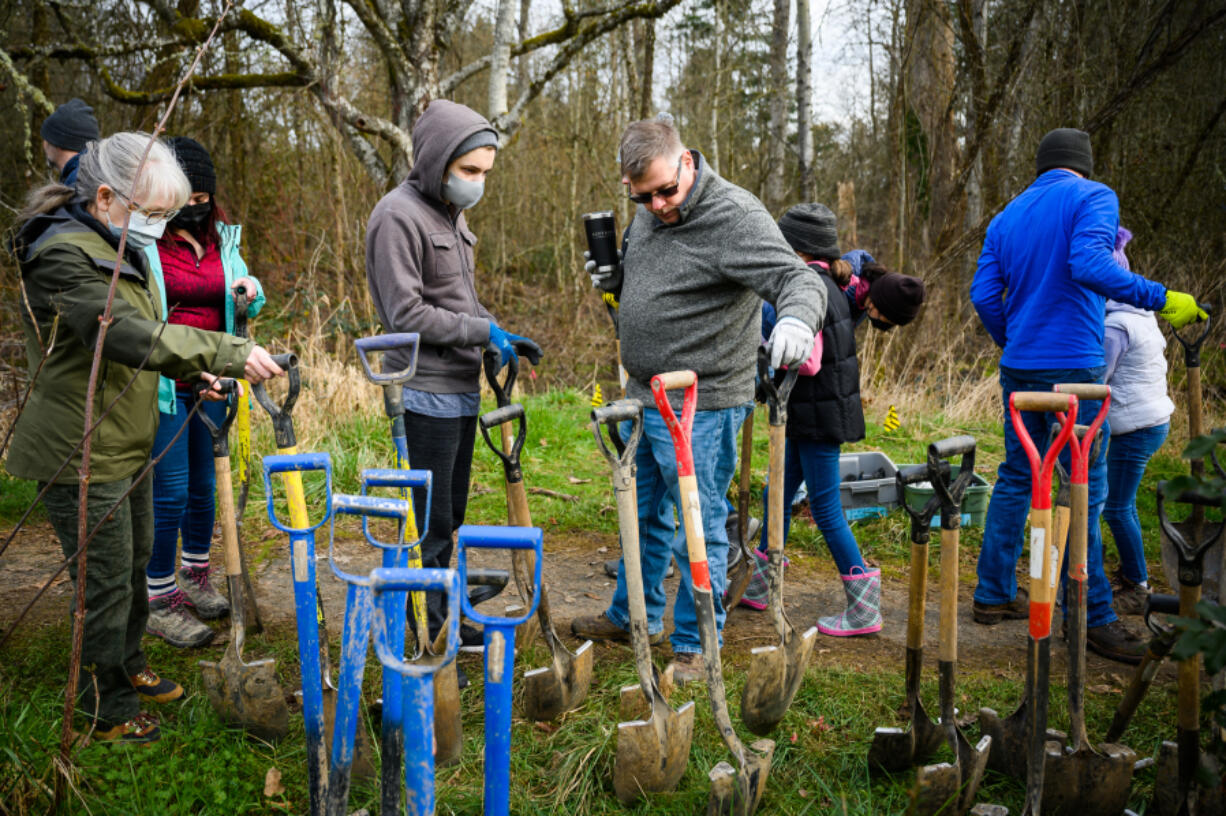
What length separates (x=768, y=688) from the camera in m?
2.75

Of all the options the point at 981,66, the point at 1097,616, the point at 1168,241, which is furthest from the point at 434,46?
the point at 1168,241

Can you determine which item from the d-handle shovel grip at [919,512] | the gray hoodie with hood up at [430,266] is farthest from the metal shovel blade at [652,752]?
the gray hoodie with hood up at [430,266]

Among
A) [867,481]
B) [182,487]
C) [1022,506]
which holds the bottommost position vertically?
[867,481]

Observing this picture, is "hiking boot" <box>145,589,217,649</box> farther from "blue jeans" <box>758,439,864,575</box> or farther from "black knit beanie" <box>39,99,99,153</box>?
"blue jeans" <box>758,439,864,575</box>

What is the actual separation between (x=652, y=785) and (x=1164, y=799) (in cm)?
147

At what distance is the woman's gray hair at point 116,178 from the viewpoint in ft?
8.07

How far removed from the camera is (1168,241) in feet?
30.2

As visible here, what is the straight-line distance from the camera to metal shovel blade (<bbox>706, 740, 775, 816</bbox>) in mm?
2326

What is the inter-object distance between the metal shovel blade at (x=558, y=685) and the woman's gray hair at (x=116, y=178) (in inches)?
77.1

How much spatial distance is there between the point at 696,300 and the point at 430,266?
1.00 metres

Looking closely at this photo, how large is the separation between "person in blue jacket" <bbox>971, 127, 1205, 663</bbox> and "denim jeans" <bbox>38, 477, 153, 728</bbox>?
347 centimetres

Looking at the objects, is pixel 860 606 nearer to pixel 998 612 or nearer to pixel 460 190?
pixel 998 612

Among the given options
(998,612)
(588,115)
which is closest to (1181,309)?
(998,612)

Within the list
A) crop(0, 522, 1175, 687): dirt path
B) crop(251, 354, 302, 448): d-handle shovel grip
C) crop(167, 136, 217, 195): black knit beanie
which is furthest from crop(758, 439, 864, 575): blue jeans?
crop(167, 136, 217, 195): black knit beanie
